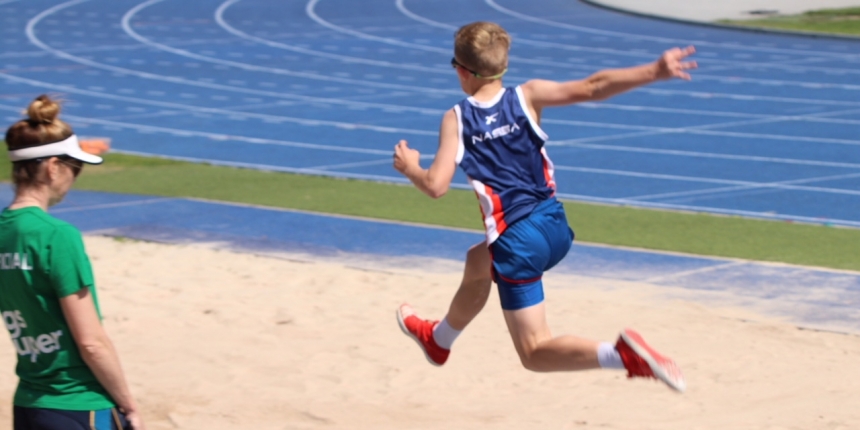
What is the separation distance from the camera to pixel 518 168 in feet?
16.6

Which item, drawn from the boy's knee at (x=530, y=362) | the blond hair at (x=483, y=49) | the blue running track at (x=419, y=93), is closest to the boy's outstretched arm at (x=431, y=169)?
the blond hair at (x=483, y=49)

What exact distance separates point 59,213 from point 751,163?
23.5 feet

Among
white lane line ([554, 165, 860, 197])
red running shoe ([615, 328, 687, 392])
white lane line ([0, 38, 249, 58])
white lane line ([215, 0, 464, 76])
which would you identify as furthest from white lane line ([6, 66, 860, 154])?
red running shoe ([615, 328, 687, 392])

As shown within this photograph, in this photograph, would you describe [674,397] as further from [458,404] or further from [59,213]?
[59,213]

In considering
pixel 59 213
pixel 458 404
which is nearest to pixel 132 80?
pixel 59 213

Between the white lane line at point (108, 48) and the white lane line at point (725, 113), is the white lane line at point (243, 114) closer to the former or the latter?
the white lane line at point (725, 113)

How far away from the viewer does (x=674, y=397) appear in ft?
21.7

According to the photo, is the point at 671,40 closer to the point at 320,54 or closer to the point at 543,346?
the point at 320,54

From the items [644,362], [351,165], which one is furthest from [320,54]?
[644,362]

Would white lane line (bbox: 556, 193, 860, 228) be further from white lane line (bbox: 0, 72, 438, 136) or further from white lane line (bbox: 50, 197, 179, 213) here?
white lane line (bbox: 0, 72, 438, 136)

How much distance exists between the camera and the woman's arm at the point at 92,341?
3.68 m

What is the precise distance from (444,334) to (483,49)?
1.50 metres

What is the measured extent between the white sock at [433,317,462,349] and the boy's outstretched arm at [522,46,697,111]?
121cm

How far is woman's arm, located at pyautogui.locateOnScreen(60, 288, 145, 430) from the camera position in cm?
368
